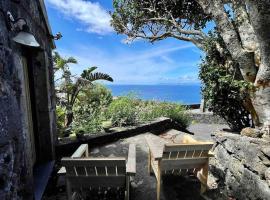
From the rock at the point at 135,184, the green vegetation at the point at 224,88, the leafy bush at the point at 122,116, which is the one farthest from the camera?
the leafy bush at the point at 122,116

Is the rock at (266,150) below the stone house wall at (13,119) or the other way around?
below

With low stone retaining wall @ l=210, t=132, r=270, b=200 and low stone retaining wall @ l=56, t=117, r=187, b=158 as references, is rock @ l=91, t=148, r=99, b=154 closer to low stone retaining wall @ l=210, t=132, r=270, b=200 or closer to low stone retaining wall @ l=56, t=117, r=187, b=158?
low stone retaining wall @ l=56, t=117, r=187, b=158

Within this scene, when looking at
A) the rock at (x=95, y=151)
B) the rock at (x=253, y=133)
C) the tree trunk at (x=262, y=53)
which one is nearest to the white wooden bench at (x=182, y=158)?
the rock at (x=253, y=133)

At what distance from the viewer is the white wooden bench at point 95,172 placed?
3.01m

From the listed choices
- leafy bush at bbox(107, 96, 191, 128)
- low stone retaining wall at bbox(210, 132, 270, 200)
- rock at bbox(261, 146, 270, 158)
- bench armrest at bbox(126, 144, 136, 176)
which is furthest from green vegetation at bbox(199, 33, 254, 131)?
leafy bush at bbox(107, 96, 191, 128)

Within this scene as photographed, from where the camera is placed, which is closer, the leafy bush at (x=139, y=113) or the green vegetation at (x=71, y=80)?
the leafy bush at (x=139, y=113)

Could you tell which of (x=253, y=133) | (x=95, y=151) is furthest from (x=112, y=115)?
(x=253, y=133)

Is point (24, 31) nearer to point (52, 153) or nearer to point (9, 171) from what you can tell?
point (9, 171)

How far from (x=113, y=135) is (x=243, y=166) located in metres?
3.61

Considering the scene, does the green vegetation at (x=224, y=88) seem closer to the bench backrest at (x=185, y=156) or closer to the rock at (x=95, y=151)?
the bench backrest at (x=185, y=156)

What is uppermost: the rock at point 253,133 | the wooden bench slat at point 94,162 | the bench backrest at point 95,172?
the rock at point 253,133

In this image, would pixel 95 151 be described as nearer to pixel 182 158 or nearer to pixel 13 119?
pixel 182 158

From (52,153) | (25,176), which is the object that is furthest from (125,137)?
(25,176)

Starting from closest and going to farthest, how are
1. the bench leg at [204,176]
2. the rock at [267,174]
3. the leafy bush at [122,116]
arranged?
the rock at [267,174], the bench leg at [204,176], the leafy bush at [122,116]
